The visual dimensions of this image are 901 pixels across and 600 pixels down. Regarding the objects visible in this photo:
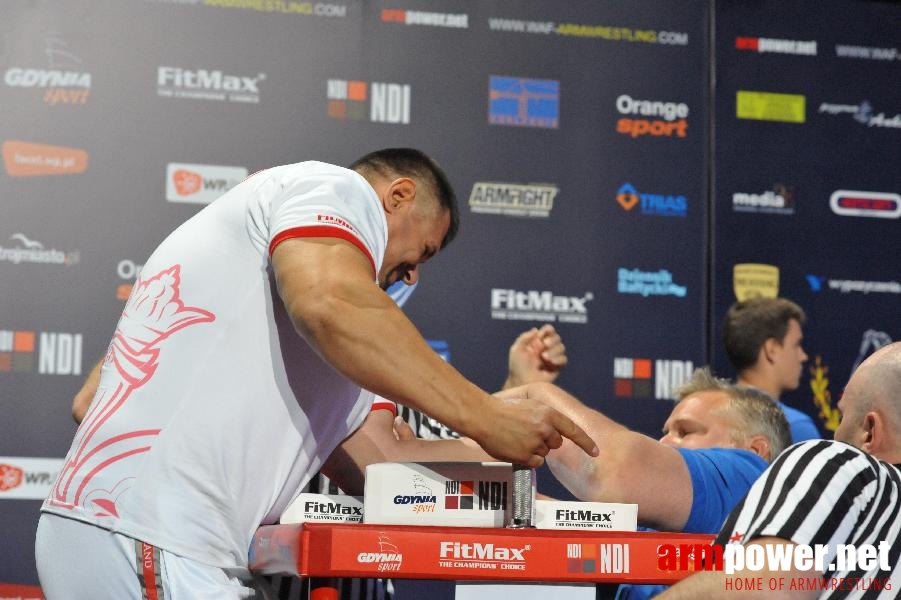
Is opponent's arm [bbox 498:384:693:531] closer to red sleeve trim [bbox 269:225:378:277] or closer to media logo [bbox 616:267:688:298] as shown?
red sleeve trim [bbox 269:225:378:277]

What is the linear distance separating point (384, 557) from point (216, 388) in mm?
331

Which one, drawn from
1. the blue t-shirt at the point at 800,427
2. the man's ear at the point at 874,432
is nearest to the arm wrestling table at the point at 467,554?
the man's ear at the point at 874,432

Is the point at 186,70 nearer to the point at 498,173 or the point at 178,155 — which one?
the point at 178,155

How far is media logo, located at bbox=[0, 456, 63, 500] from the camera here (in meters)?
4.14

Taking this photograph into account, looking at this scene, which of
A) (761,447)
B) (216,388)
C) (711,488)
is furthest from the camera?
(761,447)

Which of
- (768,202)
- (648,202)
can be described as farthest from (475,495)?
(768,202)

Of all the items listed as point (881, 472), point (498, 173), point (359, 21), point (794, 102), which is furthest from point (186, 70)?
point (881, 472)

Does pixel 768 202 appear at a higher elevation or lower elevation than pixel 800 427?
higher

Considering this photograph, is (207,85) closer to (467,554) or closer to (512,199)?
(512,199)

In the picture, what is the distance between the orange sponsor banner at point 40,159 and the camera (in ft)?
14.2

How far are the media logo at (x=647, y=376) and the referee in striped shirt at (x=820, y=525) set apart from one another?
3.03m

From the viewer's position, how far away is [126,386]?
1.51 meters

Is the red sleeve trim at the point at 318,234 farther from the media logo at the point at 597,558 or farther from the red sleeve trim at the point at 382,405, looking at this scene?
the red sleeve trim at the point at 382,405

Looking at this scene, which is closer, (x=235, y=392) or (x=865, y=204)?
(x=235, y=392)
